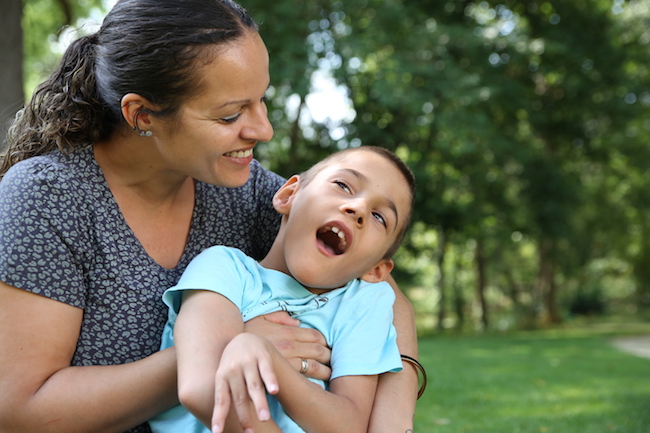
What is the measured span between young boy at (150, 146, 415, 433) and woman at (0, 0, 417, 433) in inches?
3.6

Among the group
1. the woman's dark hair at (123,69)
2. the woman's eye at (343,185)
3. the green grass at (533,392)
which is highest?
the woman's dark hair at (123,69)

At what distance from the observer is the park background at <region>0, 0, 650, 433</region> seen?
311 inches

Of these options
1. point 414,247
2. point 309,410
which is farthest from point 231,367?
point 414,247

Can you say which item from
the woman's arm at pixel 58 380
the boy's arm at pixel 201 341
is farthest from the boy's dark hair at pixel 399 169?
the woman's arm at pixel 58 380

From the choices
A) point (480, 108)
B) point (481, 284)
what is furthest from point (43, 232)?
point (481, 284)

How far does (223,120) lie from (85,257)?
0.60 meters

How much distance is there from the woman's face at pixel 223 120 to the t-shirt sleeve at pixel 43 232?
348 mm

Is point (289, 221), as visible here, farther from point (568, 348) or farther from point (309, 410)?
point (568, 348)

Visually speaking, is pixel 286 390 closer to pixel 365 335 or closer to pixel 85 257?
pixel 365 335

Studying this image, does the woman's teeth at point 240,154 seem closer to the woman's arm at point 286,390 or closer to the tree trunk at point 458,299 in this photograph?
the woman's arm at point 286,390

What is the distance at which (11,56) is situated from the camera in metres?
7.43

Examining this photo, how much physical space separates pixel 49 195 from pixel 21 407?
61cm

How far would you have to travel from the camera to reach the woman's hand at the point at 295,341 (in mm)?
2084

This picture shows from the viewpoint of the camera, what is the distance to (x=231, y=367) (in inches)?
64.6
